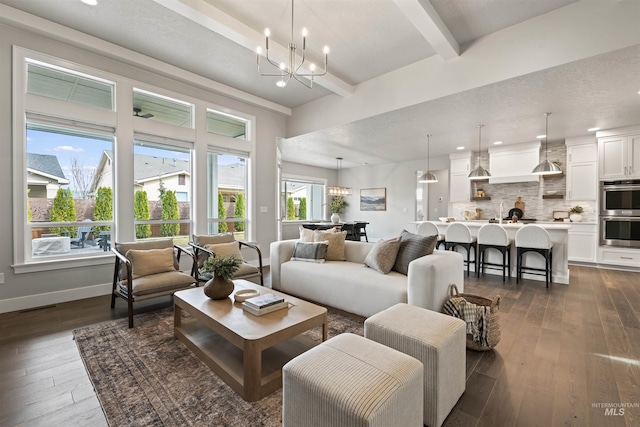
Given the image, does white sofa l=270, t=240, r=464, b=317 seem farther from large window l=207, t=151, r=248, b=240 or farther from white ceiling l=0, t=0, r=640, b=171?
white ceiling l=0, t=0, r=640, b=171

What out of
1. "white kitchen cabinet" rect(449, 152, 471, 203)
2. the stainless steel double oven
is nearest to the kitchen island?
the stainless steel double oven

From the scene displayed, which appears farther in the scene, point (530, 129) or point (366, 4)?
point (530, 129)

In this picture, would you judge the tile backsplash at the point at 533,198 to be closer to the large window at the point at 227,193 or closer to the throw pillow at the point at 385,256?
the throw pillow at the point at 385,256

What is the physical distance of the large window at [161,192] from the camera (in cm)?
409

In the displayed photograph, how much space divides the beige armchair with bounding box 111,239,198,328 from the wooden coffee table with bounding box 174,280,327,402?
0.60m

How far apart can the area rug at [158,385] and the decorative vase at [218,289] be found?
18.1 inches

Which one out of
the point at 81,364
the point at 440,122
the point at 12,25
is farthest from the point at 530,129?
the point at 12,25

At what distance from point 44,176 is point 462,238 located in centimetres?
611

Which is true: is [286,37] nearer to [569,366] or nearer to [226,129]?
[226,129]

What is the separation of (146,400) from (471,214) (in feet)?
24.3

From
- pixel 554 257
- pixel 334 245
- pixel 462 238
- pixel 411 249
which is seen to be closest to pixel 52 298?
pixel 334 245

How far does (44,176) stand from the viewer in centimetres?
334

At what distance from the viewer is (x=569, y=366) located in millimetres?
2020

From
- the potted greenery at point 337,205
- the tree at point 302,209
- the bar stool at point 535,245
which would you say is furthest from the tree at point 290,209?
the bar stool at point 535,245
